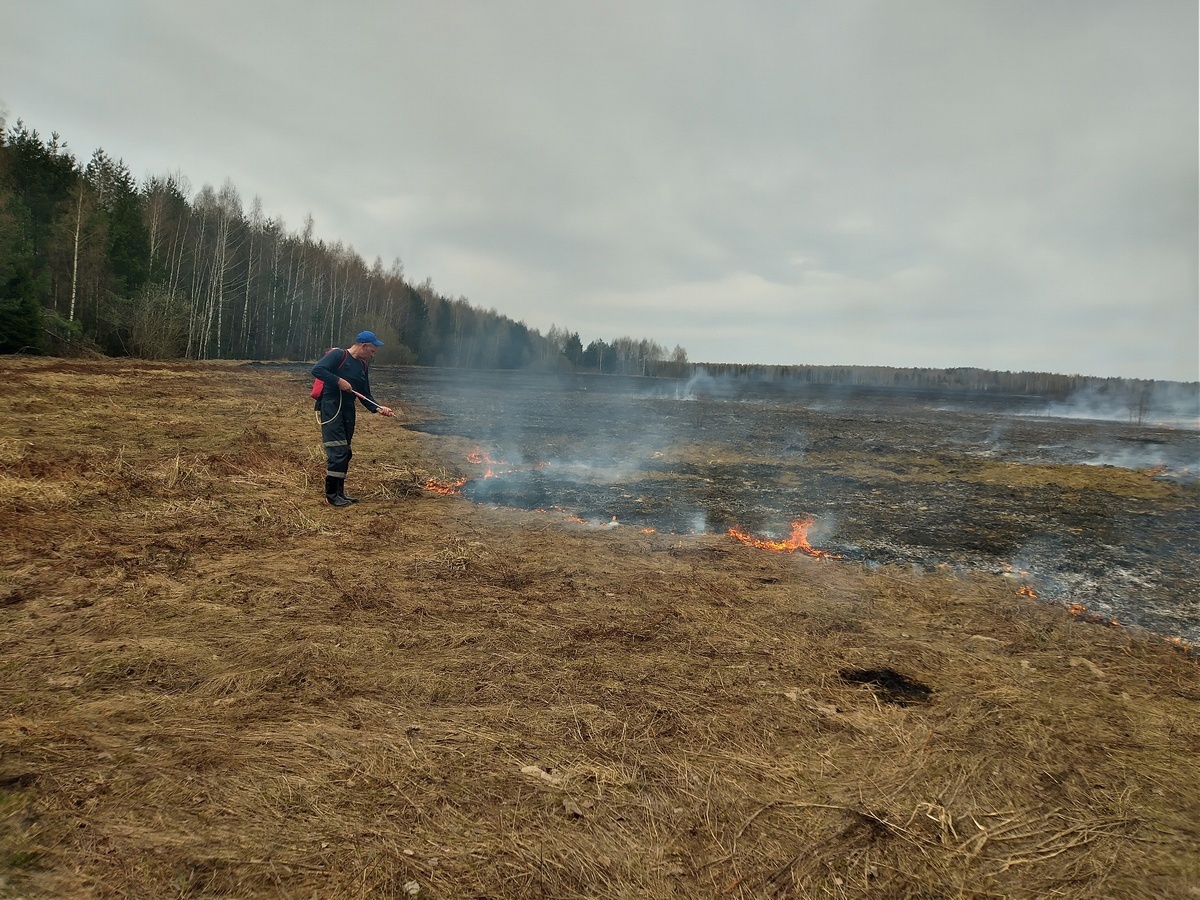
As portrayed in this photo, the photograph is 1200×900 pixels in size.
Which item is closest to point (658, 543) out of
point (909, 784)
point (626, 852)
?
point (909, 784)

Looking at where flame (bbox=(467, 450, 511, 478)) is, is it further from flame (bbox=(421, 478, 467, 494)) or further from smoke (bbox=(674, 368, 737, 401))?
smoke (bbox=(674, 368, 737, 401))

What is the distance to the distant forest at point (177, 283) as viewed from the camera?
26875 millimetres

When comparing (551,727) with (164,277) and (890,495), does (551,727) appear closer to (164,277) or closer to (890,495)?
(890,495)

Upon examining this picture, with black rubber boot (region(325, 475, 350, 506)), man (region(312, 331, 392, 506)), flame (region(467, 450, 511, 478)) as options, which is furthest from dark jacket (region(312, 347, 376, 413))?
flame (region(467, 450, 511, 478))

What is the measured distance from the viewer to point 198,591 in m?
4.09

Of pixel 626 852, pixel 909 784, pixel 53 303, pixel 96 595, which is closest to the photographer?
pixel 626 852

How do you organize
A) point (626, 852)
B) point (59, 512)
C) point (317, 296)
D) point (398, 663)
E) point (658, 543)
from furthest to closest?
point (317, 296), point (658, 543), point (59, 512), point (398, 663), point (626, 852)

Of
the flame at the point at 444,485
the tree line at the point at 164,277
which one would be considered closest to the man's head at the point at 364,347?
the flame at the point at 444,485

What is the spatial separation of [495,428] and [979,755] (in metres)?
14.1

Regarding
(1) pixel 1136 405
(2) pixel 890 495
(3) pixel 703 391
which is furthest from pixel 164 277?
(1) pixel 1136 405

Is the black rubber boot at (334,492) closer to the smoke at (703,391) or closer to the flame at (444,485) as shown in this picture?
the flame at (444,485)

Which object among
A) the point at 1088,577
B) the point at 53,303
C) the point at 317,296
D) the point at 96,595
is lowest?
the point at 96,595

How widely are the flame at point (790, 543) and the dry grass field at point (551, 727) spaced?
2.50 ft

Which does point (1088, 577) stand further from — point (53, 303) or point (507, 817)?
point (53, 303)
